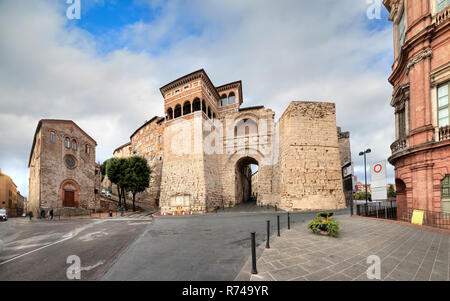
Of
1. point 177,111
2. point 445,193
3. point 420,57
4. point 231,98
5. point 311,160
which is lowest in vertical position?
point 445,193

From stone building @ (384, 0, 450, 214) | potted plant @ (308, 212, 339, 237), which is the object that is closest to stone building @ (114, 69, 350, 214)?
stone building @ (384, 0, 450, 214)

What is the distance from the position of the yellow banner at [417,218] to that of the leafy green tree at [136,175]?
2912 cm

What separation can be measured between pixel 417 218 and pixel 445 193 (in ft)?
5.53

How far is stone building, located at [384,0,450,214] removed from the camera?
8.50 m

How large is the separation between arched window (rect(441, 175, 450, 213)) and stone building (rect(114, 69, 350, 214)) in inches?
371

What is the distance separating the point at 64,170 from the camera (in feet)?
80.3

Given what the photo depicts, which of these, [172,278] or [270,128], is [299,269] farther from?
[270,128]

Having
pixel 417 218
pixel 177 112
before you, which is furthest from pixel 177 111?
pixel 417 218

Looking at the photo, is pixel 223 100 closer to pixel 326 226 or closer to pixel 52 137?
pixel 52 137

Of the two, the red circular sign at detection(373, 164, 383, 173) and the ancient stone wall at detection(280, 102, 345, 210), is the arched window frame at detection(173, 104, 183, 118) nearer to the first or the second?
the ancient stone wall at detection(280, 102, 345, 210)

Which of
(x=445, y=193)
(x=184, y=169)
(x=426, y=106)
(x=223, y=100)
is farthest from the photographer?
(x=223, y=100)

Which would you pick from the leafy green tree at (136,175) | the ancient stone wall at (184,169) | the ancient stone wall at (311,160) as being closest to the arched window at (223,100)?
the ancient stone wall at (184,169)

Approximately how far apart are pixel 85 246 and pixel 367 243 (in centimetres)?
1069
